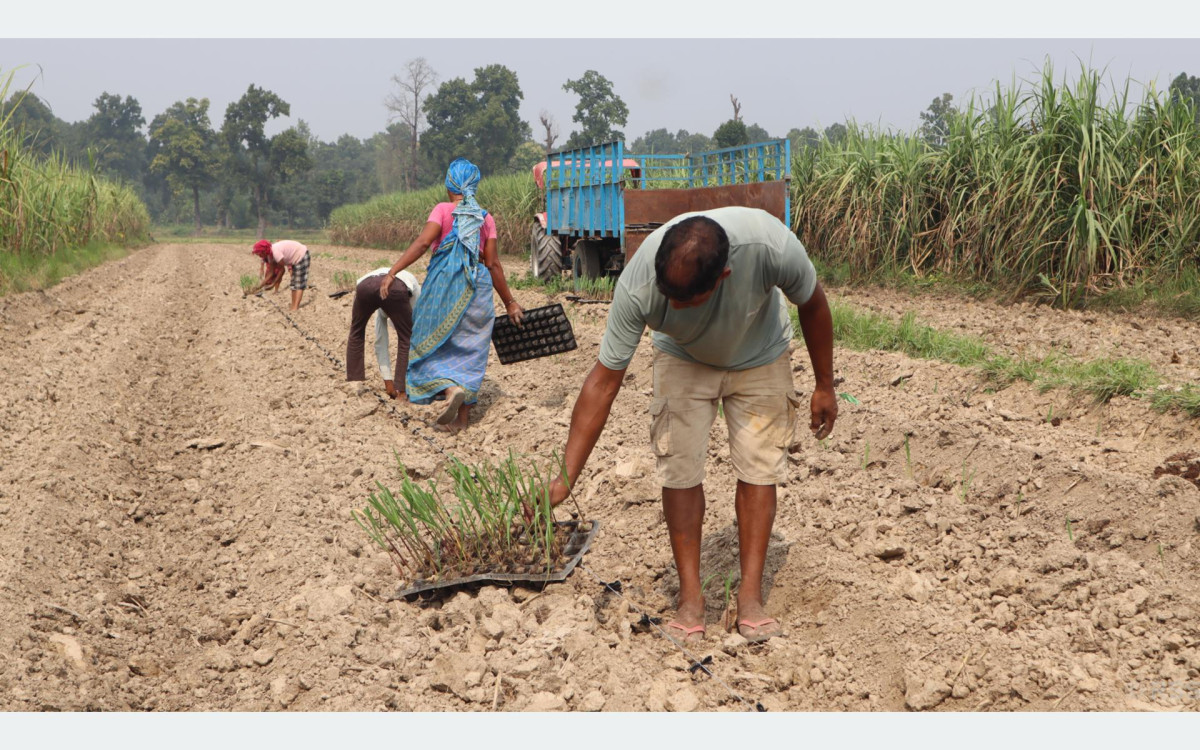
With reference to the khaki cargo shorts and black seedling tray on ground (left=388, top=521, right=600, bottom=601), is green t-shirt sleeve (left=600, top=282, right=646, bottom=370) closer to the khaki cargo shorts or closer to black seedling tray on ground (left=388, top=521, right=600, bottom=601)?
the khaki cargo shorts

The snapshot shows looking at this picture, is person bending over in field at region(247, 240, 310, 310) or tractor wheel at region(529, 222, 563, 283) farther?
tractor wheel at region(529, 222, 563, 283)

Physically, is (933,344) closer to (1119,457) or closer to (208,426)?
(1119,457)

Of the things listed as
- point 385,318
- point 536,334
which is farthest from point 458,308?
point 385,318

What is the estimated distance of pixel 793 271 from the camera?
267 cm

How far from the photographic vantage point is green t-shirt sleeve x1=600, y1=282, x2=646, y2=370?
269 centimetres

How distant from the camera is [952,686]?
8.45 feet

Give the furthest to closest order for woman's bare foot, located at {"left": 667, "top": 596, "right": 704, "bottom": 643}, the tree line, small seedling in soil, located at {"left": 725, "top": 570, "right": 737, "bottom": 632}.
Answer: the tree line, small seedling in soil, located at {"left": 725, "top": 570, "right": 737, "bottom": 632}, woman's bare foot, located at {"left": 667, "top": 596, "right": 704, "bottom": 643}

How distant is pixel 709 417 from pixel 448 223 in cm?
312

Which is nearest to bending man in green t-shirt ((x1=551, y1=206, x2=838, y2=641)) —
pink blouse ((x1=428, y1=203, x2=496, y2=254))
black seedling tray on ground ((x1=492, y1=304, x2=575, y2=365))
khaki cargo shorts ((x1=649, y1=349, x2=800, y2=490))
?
khaki cargo shorts ((x1=649, y1=349, x2=800, y2=490))

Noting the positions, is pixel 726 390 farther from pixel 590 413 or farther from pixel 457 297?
pixel 457 297

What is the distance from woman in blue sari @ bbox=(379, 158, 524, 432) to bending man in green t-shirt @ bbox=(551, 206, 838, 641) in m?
2.71

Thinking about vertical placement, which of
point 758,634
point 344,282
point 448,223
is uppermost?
point 448,223

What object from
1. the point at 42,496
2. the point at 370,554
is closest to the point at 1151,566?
the point at 370,554

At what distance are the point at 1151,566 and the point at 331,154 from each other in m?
96.3
